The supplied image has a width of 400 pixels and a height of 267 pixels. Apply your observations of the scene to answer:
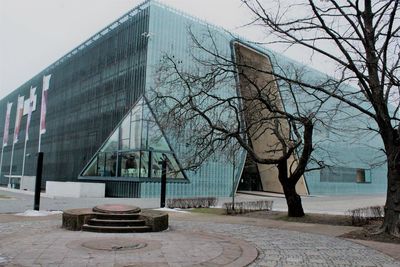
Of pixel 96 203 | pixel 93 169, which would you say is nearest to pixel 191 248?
pixel 96 203

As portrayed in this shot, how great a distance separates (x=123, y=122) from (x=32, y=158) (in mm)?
31793

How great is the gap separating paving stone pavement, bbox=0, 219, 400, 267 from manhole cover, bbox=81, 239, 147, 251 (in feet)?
0.26

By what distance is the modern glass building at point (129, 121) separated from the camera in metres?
34.3

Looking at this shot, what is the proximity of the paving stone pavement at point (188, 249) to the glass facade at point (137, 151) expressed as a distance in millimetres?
20256

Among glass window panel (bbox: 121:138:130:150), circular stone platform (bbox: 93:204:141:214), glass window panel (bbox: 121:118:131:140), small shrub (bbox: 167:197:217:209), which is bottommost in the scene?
small shrub (bbox: 167:197:217:209)

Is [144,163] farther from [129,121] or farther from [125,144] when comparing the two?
[129,121]

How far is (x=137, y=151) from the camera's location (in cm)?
3431

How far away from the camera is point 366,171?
216 feet

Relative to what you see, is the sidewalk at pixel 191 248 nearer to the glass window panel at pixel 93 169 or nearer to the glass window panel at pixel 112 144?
the glass window panel at pixel 112 144

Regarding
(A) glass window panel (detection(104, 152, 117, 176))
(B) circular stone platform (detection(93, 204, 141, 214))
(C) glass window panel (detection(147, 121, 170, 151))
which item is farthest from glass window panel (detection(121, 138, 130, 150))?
(B) circular stone platform (detection(93, 204, 141, 214))

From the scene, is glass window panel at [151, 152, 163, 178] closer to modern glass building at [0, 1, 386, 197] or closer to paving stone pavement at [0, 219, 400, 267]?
modern glass building at [0, 1, 386, 197]

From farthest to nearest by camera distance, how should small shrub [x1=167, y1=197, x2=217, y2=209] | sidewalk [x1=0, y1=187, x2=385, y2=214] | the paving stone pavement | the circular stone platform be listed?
small shrub [x1=167, y1=197, x2=217, y2=209], sidewalk [x1=0, y1=187, x2=385, y2=214], the circular stone platform, the paving stone pavement

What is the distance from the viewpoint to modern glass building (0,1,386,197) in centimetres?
3431

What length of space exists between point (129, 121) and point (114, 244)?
86.9 feet
